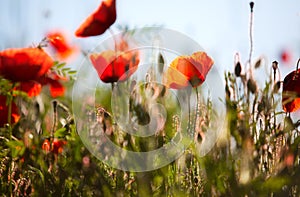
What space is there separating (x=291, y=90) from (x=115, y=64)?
0.30m

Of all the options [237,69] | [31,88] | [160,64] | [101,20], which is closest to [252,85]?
[237,69]

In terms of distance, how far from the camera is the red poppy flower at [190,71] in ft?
3.30

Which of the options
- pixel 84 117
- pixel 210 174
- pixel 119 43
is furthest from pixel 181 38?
pixel 210 174

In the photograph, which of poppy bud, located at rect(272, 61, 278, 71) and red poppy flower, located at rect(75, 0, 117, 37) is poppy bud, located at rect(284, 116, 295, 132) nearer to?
poppy bud, located at rect(272, 61, 278, 71)

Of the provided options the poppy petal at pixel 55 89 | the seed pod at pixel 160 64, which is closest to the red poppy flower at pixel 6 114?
the poppy petal at pixel 55 89

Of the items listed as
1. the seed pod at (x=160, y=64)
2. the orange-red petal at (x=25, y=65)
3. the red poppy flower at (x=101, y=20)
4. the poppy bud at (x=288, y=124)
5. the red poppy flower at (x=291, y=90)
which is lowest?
the poppy bud at (x=288, y=124)

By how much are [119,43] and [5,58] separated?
0.20m

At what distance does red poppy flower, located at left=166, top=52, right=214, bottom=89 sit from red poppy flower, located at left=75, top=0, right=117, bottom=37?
0.19 metres

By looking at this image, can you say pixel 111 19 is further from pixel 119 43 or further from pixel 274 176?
pixel 274 176

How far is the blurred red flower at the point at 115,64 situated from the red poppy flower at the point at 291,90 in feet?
0.84

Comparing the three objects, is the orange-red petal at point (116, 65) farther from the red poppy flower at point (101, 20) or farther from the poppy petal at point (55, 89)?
the poppy petal at point (55, 89)

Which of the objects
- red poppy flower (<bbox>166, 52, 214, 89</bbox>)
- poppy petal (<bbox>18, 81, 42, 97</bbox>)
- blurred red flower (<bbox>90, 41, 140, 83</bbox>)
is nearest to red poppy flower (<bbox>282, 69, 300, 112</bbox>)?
red poppy flower (<bbox>166, 52, 214, 89</bbox>)

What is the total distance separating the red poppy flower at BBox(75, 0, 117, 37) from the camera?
1.13m

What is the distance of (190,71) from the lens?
101 cm
